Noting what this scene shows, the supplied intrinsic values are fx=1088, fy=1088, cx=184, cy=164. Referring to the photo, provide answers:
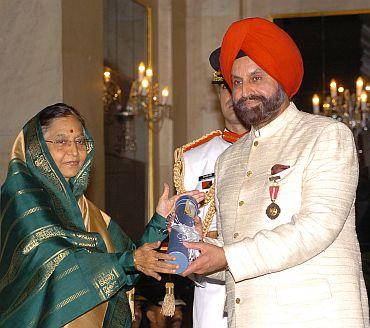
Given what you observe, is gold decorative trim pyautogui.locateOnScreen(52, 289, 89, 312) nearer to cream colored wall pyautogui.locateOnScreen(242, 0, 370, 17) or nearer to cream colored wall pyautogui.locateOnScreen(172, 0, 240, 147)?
cream colored wall pyautogui.locateOnScreen(172, 0, 240, 147)

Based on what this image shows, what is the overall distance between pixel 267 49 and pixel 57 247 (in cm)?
152

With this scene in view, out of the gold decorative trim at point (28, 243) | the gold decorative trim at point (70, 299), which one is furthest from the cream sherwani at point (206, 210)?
the gold decorative trim at point (28, 243)

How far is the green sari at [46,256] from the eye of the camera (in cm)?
508

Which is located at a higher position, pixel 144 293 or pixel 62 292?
pixel 62 292

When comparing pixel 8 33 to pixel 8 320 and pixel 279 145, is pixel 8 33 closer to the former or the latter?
pixel 8 320

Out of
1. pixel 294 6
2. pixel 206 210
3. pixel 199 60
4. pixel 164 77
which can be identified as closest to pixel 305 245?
pixel 206 210

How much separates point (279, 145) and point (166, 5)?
24.4 ft

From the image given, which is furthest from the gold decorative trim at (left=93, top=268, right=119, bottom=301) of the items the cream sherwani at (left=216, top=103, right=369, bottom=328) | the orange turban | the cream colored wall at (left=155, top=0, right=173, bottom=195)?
the cream colored wall at (left=155, top=0, right=173, bottom=195)

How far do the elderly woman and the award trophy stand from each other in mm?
387

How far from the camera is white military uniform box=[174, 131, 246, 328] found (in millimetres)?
5750

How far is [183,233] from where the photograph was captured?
421 centimetres

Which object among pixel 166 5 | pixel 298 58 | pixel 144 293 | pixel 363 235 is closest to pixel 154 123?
pixel 166 5

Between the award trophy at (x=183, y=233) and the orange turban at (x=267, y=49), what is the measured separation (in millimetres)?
620

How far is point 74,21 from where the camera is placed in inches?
340
